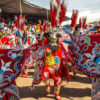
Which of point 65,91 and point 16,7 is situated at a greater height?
point 16,7

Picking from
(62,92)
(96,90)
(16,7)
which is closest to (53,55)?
(96,90)

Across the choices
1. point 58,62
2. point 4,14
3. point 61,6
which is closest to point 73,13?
point 61,6

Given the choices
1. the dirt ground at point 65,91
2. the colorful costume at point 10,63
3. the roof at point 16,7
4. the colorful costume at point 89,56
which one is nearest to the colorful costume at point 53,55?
the dirt ground at point 65,91

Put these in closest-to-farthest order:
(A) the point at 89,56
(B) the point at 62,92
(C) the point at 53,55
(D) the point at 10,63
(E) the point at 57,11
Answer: (D) the point at 10,63 → (A) the point at 89,56 → (E) the point at 57,11 → (C) the point at 53,55 → (B) the point at 62,92

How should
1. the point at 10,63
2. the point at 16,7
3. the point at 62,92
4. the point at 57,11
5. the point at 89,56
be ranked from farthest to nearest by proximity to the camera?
the point at 16,7 → the point at 62,92 → the point at 57,11 → the point at 89,56 → the point at 10,63

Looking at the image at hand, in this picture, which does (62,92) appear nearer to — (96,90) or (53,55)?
(53,55)

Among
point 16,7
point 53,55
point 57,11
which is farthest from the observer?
point 16,7

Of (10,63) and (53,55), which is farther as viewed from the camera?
(53,55)

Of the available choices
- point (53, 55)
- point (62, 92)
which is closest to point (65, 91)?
point (62, 92)

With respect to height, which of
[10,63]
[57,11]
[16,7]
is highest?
[16,7]

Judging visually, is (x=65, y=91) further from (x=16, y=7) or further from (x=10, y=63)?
(x=16, y=7)

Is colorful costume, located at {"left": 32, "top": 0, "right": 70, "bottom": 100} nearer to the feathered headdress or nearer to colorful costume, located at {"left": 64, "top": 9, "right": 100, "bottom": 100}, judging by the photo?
the feathered headdress

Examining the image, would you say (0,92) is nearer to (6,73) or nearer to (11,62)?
(6,73)

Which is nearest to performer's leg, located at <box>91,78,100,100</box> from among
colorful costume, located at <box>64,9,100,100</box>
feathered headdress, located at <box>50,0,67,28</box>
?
colorful costume, located at <box>64,9,100,100</box>
